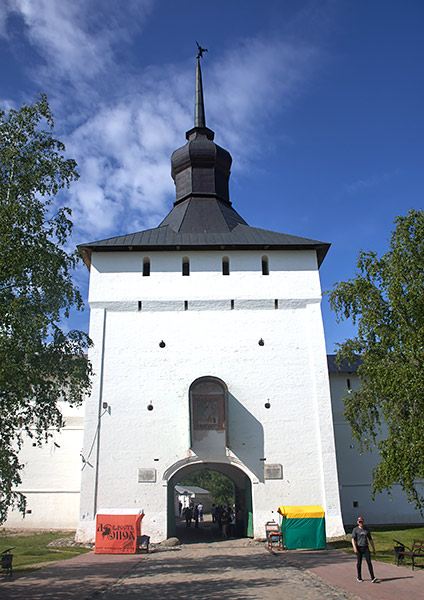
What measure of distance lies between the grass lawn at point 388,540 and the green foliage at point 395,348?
5.19 ft

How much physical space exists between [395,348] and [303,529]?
5.72m

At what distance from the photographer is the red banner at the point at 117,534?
1398 cm

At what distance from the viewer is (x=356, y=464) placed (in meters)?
20.2

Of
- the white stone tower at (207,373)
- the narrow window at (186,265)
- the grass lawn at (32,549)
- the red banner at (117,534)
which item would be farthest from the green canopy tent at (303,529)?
Result: the narrow window at (186,265)

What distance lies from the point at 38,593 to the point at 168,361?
A: 31.3ft

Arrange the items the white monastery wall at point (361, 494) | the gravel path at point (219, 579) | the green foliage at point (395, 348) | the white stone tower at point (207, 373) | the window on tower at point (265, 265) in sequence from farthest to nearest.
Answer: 1. the white monastery wall at point (361, 494)
2. the window on tower at point (265, 265)
3. the white stone tower at point (207, 373)
4. the green foliage at point (395, 348)
5. the gravel path at point (219, 579)

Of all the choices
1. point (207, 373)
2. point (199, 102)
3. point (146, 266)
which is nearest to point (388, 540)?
point (207, 373)

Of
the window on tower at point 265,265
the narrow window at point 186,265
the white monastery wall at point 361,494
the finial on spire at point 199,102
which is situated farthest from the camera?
the finial on spire at point 199,102

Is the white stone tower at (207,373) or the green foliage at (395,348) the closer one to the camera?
the green foliage at (395,348)

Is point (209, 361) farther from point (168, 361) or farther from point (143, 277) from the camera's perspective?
point (143, 277)

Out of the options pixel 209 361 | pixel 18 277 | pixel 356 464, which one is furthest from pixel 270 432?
pixel 18 277

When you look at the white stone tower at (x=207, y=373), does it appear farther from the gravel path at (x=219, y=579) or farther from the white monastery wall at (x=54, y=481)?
the white monastery wall at (x=54, y=481)

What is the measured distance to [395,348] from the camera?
1335cm

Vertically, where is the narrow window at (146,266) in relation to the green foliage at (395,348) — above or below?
above
